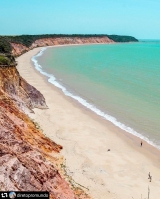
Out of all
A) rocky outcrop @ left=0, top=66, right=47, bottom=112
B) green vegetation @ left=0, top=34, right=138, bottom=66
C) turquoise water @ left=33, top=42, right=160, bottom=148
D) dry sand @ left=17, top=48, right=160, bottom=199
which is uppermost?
green vegetation @ left=0, top=34, right=138, bottom=66

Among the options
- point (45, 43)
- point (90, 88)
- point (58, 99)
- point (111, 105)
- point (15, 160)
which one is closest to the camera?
point (15, 160)

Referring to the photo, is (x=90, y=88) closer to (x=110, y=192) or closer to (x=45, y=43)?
(x=110, y=192)

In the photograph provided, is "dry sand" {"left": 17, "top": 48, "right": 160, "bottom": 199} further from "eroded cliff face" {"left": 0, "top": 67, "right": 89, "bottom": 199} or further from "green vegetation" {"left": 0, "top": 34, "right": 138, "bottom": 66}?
"green vegetation" {"left": 0, "top": 34, "right": 138, "bottom": 66}

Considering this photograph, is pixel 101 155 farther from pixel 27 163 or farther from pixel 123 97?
pixel 123 97

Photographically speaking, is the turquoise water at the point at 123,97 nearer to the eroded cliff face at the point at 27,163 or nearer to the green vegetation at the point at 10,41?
the green vegetation at the point at 10,41

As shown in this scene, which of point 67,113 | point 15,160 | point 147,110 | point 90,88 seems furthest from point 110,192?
point 90,88

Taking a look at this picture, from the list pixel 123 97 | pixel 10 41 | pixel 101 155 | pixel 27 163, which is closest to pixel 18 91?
pixel 101 155

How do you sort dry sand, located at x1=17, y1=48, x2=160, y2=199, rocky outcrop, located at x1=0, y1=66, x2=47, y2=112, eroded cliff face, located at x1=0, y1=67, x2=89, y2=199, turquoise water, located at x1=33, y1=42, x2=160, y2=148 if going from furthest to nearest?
turquoise water, located at x1=33, y1=42, x2=160, y2=148 → rocky outcrop, located at x1=0, y1=66, x2=47, y2=112 → dry sand, located at x1=17, y1=48, x2=160, y2=199 → eroded cliff face, located at x1=0, y1=67, x2=89, y2=199

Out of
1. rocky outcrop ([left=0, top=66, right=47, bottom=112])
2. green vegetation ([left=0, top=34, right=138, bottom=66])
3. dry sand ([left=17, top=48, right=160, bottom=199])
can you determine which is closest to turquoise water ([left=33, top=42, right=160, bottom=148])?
dry sand ([left=17, top=48, right=160, bottom=199])
